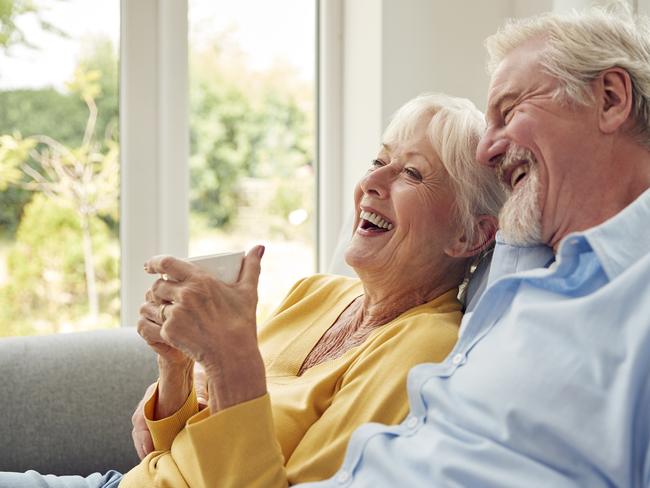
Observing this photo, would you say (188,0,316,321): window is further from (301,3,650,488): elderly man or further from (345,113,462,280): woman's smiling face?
(301,3,650,488): elderly man

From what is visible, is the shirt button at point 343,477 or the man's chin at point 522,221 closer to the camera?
the shirt button at point 343,477

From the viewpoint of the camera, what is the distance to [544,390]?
112cm

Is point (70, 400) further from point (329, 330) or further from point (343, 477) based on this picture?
point (343, 477)

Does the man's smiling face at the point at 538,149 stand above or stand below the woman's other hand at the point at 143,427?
above

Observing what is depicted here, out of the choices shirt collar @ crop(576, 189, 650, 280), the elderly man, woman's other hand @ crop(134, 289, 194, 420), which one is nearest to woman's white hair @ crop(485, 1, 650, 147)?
the elderly man

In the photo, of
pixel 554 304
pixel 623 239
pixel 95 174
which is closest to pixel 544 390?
pixel 554 304

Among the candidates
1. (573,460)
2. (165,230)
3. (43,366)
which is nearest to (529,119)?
(573,460)

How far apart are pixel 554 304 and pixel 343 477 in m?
0.40

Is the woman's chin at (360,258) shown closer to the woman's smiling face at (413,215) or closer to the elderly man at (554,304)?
the woman's smiling face at (413,215)

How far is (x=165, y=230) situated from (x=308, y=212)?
1.84 ft

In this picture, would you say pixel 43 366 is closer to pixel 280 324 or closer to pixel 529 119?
pixel 280 324

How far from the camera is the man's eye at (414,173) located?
164cm

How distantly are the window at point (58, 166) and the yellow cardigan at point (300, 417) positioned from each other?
1.22m

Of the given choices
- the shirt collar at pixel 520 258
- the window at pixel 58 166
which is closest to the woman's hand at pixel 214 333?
the shirt collar at pixel 520 258
